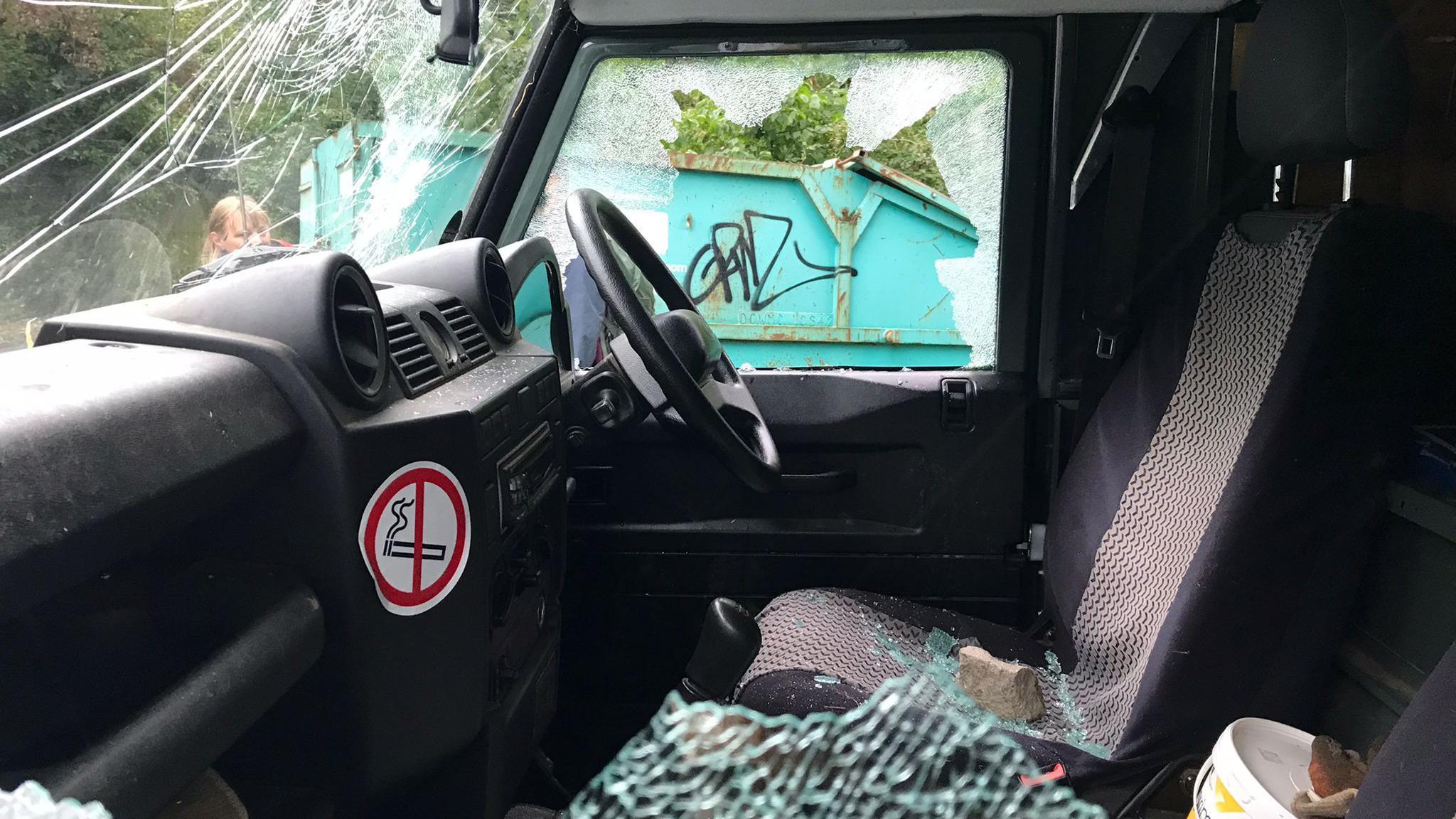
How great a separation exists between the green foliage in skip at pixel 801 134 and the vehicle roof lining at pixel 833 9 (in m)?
0.16

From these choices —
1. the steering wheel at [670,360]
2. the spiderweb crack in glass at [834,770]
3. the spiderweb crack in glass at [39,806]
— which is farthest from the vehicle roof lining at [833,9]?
the spiderweb crack in glass at [39,806]

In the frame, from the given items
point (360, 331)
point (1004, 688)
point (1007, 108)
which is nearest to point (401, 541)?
point (360, 331)

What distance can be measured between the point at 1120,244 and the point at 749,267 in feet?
2.33

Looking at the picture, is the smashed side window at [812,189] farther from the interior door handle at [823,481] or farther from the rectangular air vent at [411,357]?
the rectangular air vent at [411,357]

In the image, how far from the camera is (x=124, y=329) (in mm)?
916

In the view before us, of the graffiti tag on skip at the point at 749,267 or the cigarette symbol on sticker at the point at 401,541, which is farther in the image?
the graffiti tag on skip at the point at 749,267

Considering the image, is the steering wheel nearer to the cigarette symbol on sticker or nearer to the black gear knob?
the black gear knob

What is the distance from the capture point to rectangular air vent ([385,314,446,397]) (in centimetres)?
112

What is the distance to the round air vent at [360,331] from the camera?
101 cm

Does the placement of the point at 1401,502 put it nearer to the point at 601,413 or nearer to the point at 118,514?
the point at 601,413

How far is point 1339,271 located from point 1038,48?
708 millimetres

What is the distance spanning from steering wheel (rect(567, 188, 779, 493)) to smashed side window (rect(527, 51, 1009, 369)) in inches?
10.9

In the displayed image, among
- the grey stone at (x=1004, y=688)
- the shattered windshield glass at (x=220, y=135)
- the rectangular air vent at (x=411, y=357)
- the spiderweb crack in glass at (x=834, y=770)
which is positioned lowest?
the grey stone at (x=1004, y=688)

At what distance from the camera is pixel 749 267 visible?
212 centimetres
